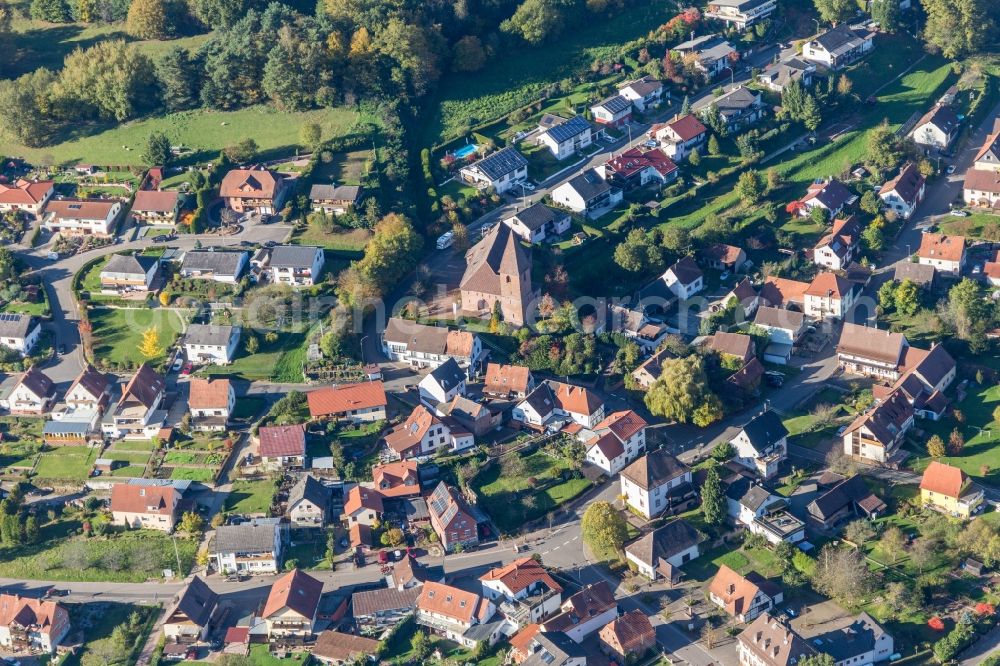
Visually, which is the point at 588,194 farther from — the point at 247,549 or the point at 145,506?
the point at 145,506

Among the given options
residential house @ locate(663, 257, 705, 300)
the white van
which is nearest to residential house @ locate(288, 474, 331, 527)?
the white van

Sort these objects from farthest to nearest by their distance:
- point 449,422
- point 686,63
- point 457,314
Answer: point 686,63 < point 457,314 < point 449,422

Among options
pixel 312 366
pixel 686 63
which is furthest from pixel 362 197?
pixel 686 63

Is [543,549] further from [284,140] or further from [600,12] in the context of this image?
[600,12]

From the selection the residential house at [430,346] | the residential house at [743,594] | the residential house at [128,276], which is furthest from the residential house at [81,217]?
the residential house at [743,594]

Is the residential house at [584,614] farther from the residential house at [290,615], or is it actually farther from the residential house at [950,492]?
the residential house at [950,492]

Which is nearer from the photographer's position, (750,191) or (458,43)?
(750,191)
